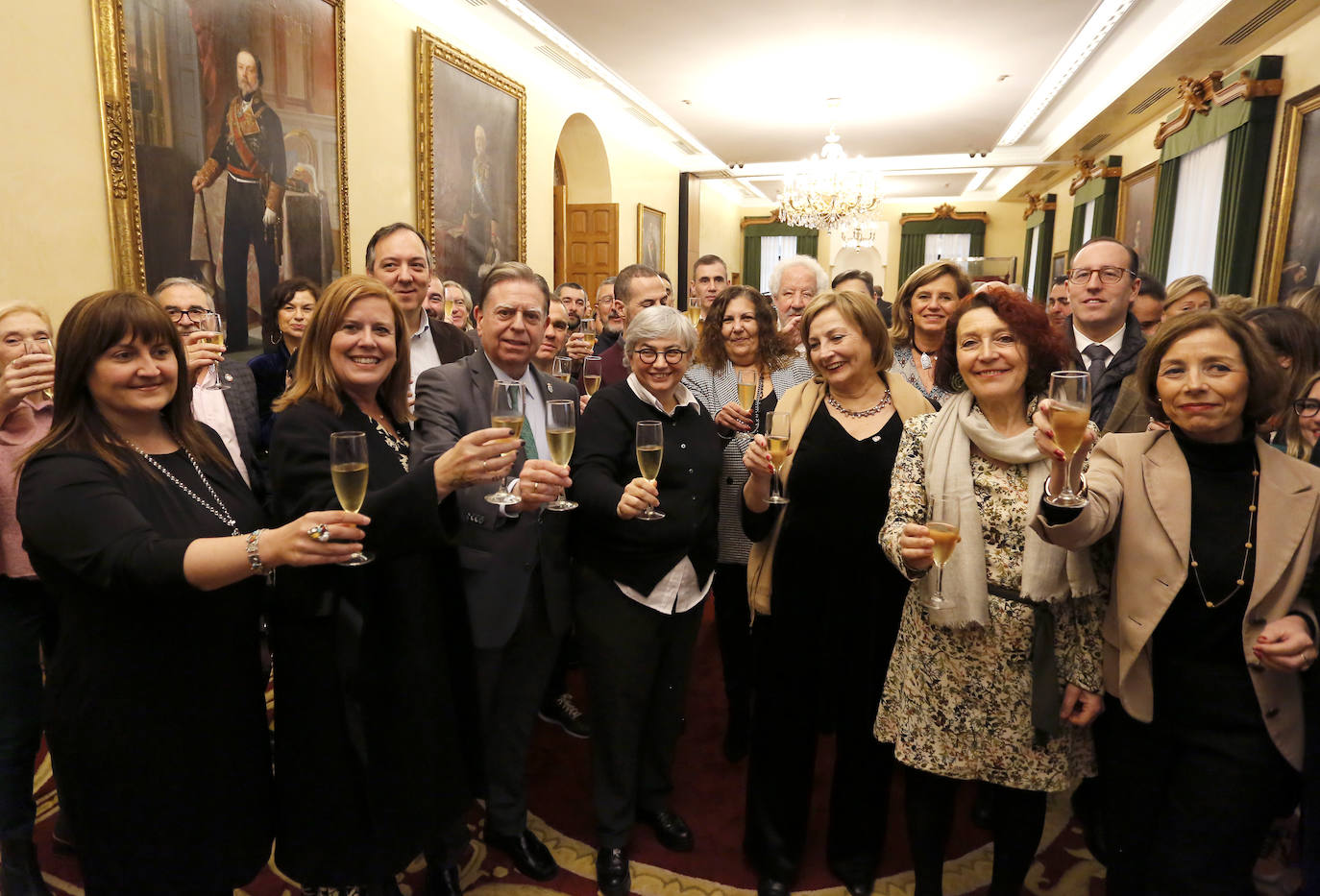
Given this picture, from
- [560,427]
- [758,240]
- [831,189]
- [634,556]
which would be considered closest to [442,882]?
[634,556]

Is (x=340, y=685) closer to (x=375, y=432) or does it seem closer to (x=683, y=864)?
(x=375, y=432)

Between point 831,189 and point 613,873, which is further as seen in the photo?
point 831,189

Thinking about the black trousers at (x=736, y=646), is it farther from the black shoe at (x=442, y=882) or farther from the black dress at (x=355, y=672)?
the black dress at (x=355, y=672)

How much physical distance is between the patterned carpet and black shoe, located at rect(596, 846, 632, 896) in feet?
0.16

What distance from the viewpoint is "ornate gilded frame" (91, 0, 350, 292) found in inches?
144

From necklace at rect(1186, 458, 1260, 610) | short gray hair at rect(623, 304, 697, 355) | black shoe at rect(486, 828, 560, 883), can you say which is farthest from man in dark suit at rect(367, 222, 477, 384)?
necklace at rect(1186, 458, 1260, 610)

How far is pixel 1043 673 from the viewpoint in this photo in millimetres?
1925

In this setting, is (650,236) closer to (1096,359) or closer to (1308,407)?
(1096,359)

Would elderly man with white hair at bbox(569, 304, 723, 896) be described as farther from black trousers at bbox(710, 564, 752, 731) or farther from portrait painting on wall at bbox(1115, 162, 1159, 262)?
portrait painting on wall at bbox(1115, 162, 1159, 262)

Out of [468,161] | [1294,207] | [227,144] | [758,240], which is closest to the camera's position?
[227,144]

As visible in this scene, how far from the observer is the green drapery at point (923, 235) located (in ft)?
57.9

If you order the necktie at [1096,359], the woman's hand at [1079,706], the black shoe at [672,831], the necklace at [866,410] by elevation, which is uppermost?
the necktie at [1096,359]

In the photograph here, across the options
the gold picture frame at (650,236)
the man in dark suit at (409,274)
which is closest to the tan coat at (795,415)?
the man in dark suit at (409,274)

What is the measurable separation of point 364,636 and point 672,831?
1.43 metres
